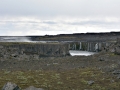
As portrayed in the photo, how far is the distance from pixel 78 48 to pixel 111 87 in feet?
348

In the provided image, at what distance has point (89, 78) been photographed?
24.8 metres

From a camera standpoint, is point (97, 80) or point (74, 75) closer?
point (97, 80)

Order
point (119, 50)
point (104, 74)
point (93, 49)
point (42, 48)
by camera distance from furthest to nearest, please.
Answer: point (93, 49), point (42, 48), point (119, 50), point (104, 74)

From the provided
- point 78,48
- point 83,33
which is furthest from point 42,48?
point 83,33

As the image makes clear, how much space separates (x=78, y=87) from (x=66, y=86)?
915 mm

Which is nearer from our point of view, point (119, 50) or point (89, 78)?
point (89, 78)

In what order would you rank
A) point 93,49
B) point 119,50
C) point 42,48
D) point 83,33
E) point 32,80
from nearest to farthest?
point 32,80 → point 119,50 → point 42,48 → point 93,49 → point 83,33

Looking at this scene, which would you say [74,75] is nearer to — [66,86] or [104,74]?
[104,74]

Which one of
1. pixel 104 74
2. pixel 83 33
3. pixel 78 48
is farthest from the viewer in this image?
pixel 83 33

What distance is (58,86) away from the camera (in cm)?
2141

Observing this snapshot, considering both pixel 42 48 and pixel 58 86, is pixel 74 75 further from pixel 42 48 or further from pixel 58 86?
pixel 42 48

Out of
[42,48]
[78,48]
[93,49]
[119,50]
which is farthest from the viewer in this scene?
[78,48]

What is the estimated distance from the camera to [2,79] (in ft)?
78.4

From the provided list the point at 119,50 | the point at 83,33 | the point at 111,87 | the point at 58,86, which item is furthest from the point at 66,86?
the point at 83,33
